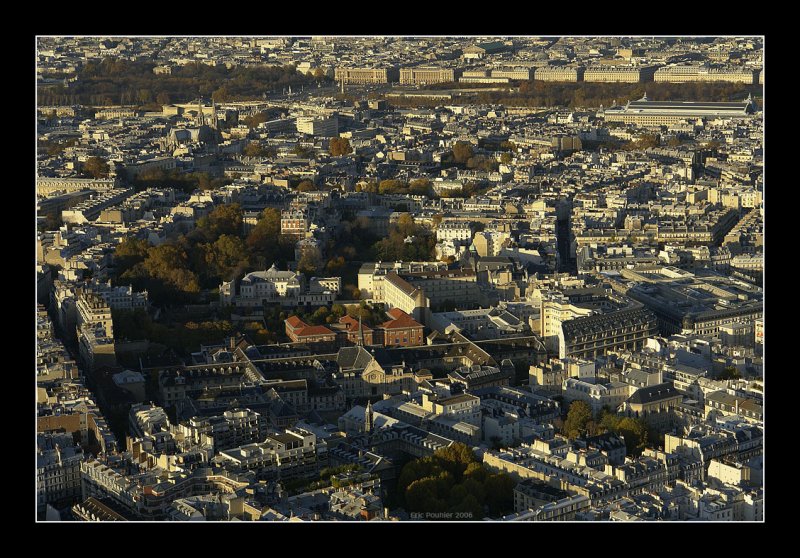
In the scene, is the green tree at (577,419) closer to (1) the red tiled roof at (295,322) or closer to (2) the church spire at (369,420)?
(2) the church spire at (369,420)

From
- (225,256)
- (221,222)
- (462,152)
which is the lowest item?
(225,256)

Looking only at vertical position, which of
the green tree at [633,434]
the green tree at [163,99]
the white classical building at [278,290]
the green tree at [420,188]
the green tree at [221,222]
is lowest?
the green tree at [633,434]

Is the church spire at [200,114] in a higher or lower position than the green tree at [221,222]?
higher

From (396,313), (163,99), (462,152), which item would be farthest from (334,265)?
(163,99)

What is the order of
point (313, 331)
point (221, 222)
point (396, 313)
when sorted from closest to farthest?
point (313, 331) → point (396, 313) → point (221, 222)

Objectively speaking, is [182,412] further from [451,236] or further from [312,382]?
[451,236]

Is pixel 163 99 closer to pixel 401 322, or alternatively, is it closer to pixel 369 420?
pixel 401 322

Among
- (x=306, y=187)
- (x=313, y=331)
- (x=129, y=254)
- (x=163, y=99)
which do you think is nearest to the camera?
(x=313, y=331)

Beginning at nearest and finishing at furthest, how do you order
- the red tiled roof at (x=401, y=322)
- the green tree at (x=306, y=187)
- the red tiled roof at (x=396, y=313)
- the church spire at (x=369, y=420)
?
the church spire at (x=369, y=420), the red tiled roof at (x=401, y=322), the red tiled roof at (x=396, y=313), the green tree at (x=306, y=187)

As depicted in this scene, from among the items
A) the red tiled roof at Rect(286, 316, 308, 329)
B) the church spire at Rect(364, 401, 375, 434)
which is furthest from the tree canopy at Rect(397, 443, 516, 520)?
the red tiled roof at Rect(286, 316, 308, 329)

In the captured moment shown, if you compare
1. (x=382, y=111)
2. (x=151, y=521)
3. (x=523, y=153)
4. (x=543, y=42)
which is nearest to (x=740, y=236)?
(x=523, y=153)

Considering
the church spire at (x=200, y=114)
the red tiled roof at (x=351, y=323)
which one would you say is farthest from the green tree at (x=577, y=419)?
the church spire at (x=200, y=114)

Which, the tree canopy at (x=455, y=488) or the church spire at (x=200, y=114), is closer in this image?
the tree canopy at (x=455, y=488)
